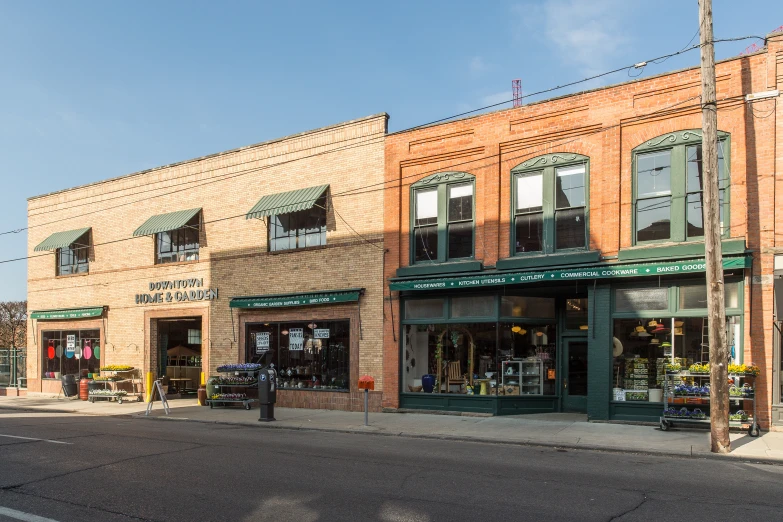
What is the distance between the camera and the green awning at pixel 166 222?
77.0 ft

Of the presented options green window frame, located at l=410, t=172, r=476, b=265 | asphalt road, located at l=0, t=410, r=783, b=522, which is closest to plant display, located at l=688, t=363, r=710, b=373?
asphalt road, located at l=0, t=410, r=783, b=522

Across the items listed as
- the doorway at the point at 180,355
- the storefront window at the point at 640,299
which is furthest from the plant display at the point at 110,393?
the storefront window at the point at 640,299

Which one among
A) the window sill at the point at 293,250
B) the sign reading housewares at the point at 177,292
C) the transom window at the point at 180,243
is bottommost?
the sign reading housewares at the point at 177,292

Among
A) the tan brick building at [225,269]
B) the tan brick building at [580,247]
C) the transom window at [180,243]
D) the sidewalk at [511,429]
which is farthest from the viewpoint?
the transom window at [180,243]

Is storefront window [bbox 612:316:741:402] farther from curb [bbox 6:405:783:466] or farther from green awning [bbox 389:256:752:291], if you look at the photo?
curb [bbox 6:405:783:466]

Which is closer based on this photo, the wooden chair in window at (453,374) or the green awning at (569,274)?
the green awning at (569,274)

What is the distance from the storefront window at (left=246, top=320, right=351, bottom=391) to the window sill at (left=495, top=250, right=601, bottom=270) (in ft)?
17.9

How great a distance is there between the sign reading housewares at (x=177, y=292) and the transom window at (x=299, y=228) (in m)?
3.10

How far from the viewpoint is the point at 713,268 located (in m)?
11.7

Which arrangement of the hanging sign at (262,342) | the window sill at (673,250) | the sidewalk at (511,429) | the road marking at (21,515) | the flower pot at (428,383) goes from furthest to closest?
the hanging sign at (262,342)
the flower pot at (428,383)
the window sill at (673,250)
the sidewalk at (511,429)
the road marking at (21,515)

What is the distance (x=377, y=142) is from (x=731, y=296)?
1033 centimetres

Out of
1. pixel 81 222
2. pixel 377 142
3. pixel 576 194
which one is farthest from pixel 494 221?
pixel 81 222

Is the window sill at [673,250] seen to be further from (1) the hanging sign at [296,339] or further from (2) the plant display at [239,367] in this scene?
(2) the plant display at [239,367]

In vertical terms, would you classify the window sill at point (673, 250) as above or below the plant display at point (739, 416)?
above
